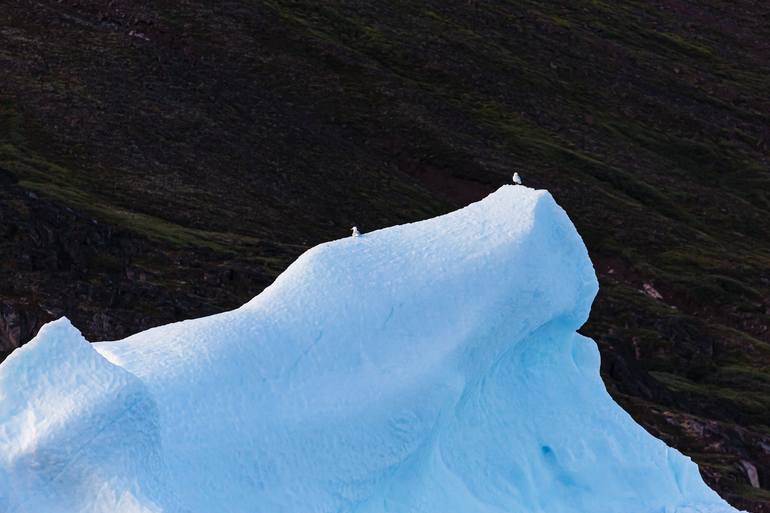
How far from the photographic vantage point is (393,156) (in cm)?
10106

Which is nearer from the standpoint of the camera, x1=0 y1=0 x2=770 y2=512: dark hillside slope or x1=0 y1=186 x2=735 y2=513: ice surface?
x1=0 y1=186 x2=735 y2=513: ice surface

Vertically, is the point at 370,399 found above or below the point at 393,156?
above

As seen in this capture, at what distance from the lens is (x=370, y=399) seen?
19453 millimetres

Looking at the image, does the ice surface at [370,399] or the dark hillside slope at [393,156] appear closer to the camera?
the ice surface at [370,399]

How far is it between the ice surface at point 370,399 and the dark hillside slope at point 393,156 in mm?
24847

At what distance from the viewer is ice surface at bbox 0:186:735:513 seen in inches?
676

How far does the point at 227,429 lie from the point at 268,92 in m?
86.3

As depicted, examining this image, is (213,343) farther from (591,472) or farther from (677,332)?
(677,332)

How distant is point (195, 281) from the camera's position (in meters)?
58.6

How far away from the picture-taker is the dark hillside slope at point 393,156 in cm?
5731

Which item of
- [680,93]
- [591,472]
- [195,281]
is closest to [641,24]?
[680,93]

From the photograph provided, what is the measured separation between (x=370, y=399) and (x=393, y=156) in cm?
8203

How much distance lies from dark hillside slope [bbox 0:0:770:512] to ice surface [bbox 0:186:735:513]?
81.5ft

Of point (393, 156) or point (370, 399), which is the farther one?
point (393, 156)
